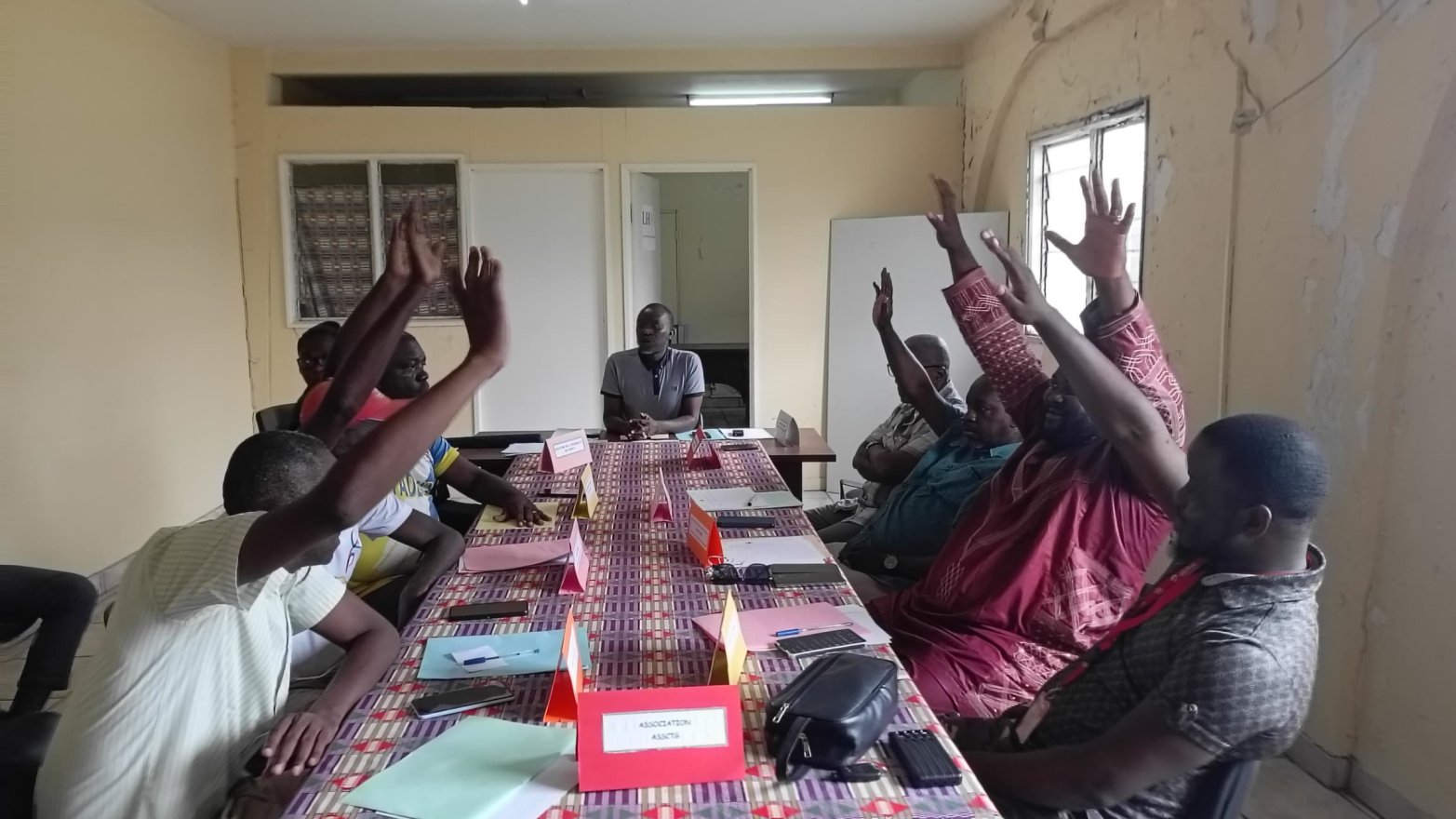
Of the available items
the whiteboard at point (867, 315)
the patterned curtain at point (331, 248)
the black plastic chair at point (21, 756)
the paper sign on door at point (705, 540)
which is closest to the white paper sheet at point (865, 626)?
the paper sign on door at point (705, 540)

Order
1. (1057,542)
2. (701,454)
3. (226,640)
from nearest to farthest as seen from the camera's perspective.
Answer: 1. (226,640)
2. (1057,542)
3. (701,454)

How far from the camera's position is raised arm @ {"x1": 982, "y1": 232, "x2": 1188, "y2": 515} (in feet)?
4.79

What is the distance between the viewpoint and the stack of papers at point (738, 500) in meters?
2.39

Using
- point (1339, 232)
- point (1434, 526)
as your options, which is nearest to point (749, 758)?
point (1434, 526)

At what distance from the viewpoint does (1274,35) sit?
8.62 ft

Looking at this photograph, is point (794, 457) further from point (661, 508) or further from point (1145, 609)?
point (1145, 609)

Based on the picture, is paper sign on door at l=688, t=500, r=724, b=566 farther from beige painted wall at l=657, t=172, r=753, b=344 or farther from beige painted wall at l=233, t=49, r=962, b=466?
beige painted wall at l=657, t=172, r=753, b=344

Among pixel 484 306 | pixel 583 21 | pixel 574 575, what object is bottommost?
pixel 574 575

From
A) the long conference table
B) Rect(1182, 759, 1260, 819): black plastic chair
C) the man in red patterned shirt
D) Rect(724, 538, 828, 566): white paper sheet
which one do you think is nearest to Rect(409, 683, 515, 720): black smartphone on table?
the long conference table

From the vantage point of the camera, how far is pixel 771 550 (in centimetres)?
200

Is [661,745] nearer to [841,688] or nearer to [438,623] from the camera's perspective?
[841,688]

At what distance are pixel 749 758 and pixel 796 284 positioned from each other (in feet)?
15.8

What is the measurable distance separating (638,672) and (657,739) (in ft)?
0.97

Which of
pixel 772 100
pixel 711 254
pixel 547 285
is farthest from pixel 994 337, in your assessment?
pixel 711 254
